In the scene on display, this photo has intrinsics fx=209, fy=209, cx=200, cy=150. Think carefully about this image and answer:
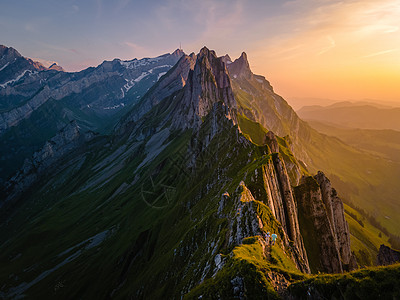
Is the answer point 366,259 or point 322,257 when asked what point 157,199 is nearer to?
point 322,257

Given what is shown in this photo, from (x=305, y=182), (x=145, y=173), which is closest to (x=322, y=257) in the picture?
(x=305, y=182)

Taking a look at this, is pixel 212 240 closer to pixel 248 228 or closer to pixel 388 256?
pixel 248 228

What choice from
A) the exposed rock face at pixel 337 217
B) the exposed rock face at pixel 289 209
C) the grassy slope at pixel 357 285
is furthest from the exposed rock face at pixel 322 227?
the grassy slope at pixel 357 285

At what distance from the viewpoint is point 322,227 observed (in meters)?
55.5

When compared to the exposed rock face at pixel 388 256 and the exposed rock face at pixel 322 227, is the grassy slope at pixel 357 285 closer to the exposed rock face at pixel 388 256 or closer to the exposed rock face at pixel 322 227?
the exposed rock face at pixel 322 227

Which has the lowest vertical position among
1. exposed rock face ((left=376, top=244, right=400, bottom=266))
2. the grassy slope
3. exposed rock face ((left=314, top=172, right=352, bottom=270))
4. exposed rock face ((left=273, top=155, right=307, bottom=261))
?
exposed rock face ((left=376, top=244, right=400, bottom=266))

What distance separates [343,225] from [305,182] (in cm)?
2070

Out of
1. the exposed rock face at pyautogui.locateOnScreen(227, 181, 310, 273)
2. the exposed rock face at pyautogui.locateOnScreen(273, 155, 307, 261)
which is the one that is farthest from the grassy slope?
the exposed rock face at pyautogui.locateOnScreen(273, 155, 307, 261)

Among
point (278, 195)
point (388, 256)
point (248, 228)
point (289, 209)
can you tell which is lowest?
point (388, 256)

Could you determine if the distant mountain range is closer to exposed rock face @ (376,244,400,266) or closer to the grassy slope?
the grassy slope

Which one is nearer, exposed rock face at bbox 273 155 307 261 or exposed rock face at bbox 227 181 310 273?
exposed rock face at bbox 227 181 310 273

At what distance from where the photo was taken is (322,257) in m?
52.5

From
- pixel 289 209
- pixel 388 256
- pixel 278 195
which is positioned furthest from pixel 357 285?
pixel 388 256

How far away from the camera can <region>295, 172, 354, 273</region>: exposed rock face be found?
5225 cm
